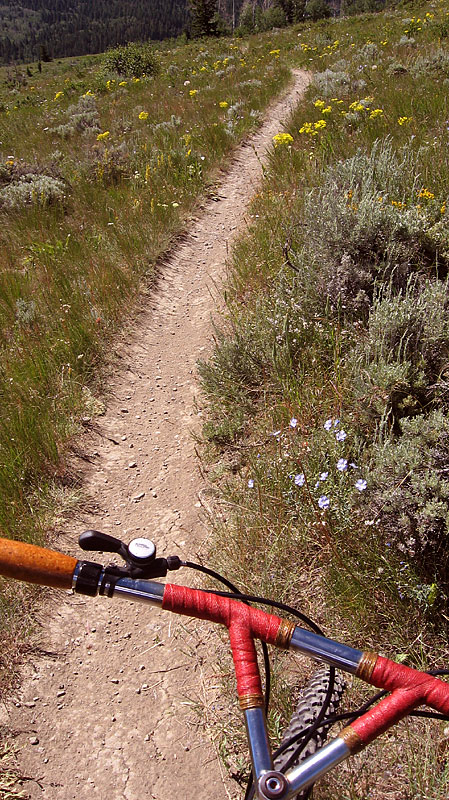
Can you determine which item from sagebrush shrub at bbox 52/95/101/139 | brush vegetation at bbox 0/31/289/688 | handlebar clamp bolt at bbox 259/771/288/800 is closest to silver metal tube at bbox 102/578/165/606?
handlebar clamp bolt at bbox 259/771/288/800

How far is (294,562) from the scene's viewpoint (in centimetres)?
275

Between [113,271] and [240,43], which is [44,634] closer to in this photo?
[113,271]

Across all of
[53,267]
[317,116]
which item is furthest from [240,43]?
[53,267]

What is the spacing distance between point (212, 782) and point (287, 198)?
573 cm

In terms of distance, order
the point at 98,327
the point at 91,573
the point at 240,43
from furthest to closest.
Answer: the point at 240,43, the point at 98,327, the point at 91,573

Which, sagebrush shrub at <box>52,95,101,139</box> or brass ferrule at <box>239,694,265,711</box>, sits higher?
sagebrush shrub at <box>52,95,101,139</box>

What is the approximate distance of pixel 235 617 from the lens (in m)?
1.28

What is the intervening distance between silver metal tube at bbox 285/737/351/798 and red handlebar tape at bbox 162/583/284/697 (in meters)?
0.22

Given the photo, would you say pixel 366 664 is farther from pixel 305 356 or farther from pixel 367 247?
pixel 367 247

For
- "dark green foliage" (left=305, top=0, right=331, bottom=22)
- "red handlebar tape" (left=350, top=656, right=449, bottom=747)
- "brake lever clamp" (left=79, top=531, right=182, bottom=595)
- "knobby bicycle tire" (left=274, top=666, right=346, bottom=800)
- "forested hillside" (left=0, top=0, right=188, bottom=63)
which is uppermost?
"forested hillside" (left=0, top=0, right=188, bottom=63)

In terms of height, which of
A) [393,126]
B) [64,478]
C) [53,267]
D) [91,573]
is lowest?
[64,478]

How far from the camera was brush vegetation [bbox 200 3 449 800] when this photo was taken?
235 centimetres

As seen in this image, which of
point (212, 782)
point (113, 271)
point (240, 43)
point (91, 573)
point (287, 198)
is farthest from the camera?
point (240, 43)

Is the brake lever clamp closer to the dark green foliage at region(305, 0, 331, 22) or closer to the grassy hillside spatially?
the grassy hillside
